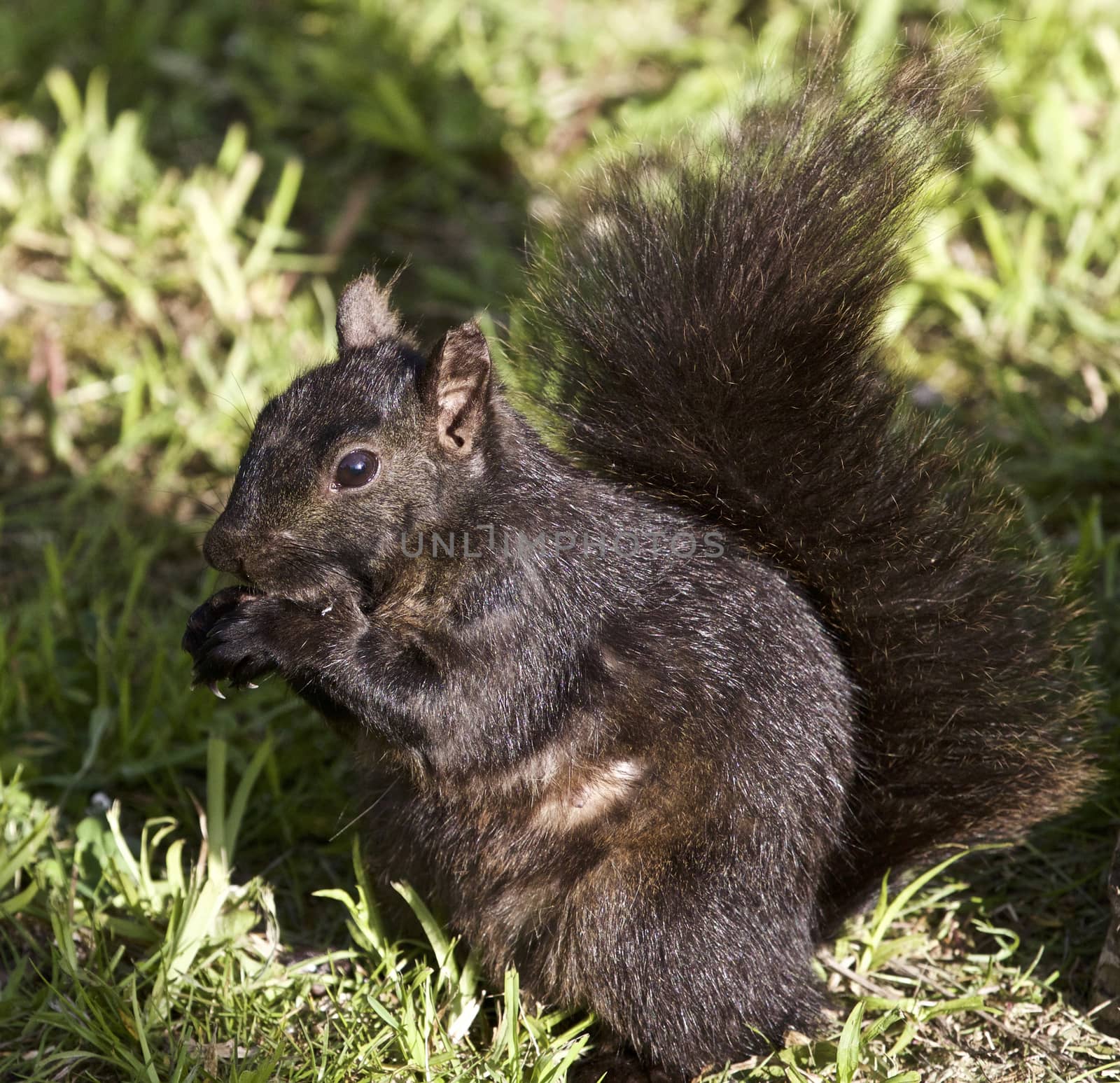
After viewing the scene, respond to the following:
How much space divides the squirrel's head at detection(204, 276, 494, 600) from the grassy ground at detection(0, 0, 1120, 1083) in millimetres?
655

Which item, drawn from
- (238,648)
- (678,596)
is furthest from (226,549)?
(678,596)

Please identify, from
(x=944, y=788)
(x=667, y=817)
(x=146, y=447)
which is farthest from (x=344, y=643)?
(x=146, y=447)

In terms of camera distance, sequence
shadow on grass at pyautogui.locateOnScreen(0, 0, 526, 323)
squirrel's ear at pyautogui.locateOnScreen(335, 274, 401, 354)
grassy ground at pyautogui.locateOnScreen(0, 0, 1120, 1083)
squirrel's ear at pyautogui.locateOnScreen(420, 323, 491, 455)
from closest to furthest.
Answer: squirrel's ear at pyautogui.locateOnScreen(420, 323, 491, 455) → grassy ground at pyautogui.locateOnScreen(0, 0, 1120, 1083) → squirrel's ear at pyautogui.locateOnScreen(335, 274, 401, 354) → shadow on grass at pyautogui.locateOnScreen(0, 0, 526, 323)

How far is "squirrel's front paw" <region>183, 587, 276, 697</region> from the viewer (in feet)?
8.11

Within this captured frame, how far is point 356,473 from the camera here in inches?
96.3

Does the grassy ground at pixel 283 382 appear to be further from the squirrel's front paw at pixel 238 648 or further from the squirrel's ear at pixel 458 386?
the squirrel's ear at pixel 458 386

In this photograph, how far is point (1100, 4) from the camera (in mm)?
4930

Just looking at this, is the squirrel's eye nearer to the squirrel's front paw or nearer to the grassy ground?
the squirrel's front paw

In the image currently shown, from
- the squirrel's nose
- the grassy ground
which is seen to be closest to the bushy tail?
the grassy ground

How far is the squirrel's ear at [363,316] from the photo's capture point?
109 inches

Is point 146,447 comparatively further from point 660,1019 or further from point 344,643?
point 660,1019

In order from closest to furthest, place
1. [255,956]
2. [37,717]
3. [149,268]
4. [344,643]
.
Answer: [344,643] → [255,956] → [37,717] → [149,268]

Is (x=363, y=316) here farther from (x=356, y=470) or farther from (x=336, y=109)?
(x=336, y=109)

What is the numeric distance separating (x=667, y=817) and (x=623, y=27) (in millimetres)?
3924
